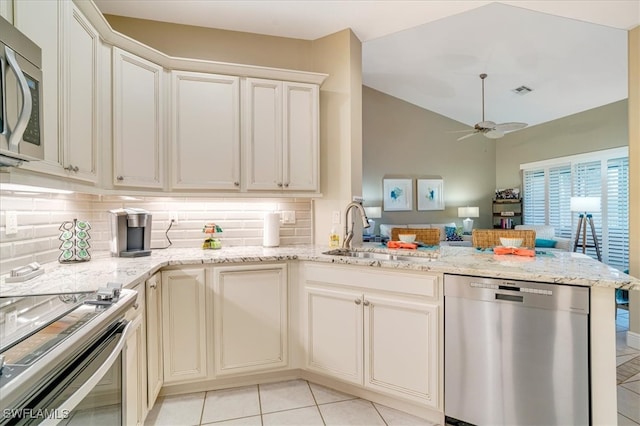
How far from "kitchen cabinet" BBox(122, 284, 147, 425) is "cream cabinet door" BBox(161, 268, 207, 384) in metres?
0.28

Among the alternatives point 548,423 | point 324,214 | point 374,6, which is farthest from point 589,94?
point 548,423

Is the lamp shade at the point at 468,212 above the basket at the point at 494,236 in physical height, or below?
above

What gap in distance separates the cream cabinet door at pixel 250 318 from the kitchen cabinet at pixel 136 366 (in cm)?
49

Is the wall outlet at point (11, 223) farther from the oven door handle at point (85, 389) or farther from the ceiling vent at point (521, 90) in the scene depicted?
the ceiling vent at point (521, 90)

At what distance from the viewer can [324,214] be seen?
2844 millimetres

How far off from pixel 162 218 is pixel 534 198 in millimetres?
7060

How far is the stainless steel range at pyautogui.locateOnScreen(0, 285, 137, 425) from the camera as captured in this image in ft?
2.15

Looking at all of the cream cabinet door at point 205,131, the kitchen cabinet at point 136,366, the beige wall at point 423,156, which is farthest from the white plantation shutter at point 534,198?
the kitchen cabinet at point 136,366

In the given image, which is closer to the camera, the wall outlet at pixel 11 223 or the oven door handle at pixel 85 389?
the oven door handle at pixel 85 389

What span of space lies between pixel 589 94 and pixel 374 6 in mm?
4515

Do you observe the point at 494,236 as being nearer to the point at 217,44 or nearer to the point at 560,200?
the point at 217,44

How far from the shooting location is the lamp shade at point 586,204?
16.1ft

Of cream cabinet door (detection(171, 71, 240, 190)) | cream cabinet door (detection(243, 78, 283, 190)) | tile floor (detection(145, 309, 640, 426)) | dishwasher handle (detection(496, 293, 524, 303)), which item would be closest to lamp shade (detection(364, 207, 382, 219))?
cream cabinet door (detection(243, 78, 283, 190))

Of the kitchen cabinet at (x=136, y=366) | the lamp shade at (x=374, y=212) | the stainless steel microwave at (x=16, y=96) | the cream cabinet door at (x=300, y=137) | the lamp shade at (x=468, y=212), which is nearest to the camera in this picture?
the stainless steel microwave at (x=16, y=96)
